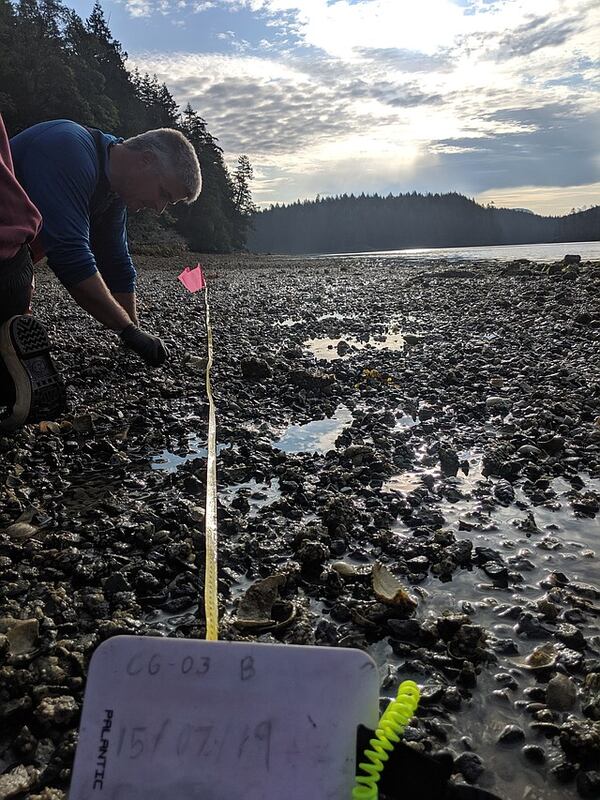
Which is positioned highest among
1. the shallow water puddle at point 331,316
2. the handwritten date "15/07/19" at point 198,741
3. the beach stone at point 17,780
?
the shallow water puddle at point 331,316

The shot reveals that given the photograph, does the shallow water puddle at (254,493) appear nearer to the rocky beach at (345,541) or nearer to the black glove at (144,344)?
the rocky beach at (345,541)

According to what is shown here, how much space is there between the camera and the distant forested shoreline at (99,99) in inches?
1774

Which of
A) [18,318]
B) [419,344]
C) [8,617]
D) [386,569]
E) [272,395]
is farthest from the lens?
[419,344]

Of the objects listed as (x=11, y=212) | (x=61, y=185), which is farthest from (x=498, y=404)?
(x=61, y=185)

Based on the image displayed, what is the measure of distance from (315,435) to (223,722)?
3.02 m

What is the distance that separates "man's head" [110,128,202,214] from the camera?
15.9 ft

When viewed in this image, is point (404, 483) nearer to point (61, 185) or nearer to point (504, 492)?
point (504, 492)

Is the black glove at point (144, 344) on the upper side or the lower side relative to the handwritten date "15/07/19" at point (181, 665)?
upper

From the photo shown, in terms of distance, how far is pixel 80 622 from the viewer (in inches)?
74.5

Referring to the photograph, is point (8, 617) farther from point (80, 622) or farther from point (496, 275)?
point (496, 275)

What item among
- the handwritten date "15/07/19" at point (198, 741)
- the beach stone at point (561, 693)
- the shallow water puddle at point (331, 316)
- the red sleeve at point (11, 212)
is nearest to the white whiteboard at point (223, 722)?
the handwritten date "15/07/19" at point (198, 741)

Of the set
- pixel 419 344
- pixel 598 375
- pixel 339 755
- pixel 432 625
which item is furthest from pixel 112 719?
pixel 419 344

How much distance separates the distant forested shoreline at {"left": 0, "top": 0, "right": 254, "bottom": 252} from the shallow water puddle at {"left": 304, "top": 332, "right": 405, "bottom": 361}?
40078mm

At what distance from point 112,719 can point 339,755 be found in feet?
1.25
